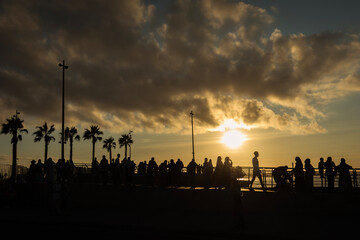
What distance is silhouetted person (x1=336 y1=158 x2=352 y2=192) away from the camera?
1964 cm

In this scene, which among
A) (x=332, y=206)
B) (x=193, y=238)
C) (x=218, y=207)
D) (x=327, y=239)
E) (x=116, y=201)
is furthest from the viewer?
(x=116, y=201)

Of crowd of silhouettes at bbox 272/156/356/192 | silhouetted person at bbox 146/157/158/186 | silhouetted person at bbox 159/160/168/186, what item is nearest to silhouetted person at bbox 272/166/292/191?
crowd of silhouettes at bbox 272/156/356/192

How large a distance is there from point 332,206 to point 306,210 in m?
1.25

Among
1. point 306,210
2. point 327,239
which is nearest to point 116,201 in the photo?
point 306,210

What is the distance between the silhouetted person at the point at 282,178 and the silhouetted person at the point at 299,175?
59cm

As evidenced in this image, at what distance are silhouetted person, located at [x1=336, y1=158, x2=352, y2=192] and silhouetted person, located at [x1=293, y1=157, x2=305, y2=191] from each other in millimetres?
1793

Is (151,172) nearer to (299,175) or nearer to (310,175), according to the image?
(299,175)

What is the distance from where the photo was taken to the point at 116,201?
82.0 ft

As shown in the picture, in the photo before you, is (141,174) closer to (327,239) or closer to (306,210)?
(306,210)

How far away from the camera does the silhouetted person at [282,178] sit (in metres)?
21.0

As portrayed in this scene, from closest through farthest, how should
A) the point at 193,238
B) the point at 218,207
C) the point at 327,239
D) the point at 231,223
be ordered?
the point at 327,239 < the point at 193,238 < the point at 231,223 < the point at 218,207

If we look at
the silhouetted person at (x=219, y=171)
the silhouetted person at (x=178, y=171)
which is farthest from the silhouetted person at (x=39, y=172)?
the silhouetted person at (x=219, y=171)

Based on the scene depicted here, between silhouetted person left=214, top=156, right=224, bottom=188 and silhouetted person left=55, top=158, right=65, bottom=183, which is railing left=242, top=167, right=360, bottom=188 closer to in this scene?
silhouetted person left=214, top=156, right=224, bottom=188

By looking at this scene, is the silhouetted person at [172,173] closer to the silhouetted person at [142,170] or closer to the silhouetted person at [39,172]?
the silhouetted person at [142,170]
